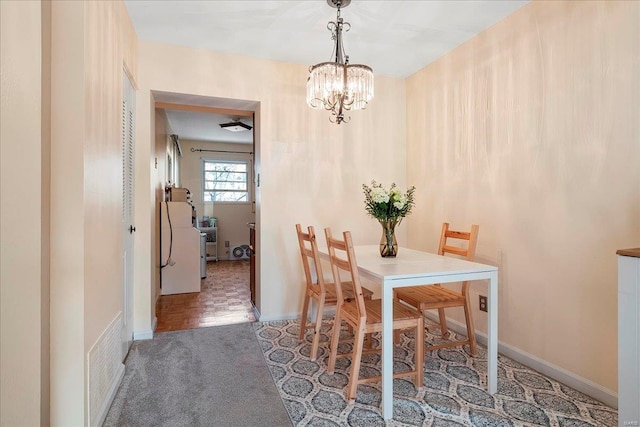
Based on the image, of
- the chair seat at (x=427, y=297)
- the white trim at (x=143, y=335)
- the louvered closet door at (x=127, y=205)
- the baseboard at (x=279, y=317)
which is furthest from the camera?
the baseboard at (x=279, y=317)

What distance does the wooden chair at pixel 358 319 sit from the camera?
5.91 ft

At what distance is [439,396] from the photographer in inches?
73.8

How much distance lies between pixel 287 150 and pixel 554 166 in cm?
214

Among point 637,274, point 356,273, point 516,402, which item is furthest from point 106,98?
point 516,402

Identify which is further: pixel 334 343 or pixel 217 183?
pixel 217 183

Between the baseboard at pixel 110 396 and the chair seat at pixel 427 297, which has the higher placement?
the chair seat at pixel 427 297

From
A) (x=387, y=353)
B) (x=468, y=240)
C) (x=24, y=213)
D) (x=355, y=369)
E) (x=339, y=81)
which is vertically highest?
(x=339, y=81)

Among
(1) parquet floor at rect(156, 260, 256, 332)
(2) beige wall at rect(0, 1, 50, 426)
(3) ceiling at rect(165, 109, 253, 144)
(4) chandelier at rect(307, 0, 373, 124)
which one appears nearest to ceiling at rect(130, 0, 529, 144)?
(4) chandelier at rect(307, 0, 373, 124)

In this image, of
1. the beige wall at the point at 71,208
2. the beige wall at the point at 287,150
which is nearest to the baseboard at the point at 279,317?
the beige wall at the point at 287,150

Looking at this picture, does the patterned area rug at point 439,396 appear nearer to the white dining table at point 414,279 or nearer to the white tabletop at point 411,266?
the white dining table at point 414,279

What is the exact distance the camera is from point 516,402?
1.81m

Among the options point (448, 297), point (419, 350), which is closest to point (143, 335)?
point (419, 350)

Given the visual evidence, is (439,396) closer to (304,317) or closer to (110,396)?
(304,317)

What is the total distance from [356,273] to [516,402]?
1.14 m
